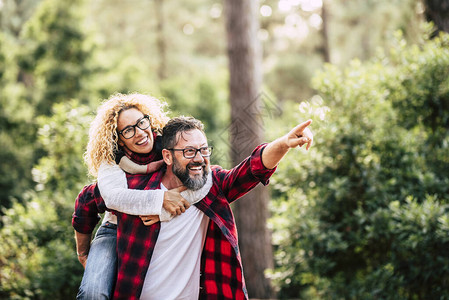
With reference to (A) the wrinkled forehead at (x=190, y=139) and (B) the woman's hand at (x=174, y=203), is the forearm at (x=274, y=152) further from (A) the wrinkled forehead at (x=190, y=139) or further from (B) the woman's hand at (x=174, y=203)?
(B) the woman's hand at (x=174, y=203)

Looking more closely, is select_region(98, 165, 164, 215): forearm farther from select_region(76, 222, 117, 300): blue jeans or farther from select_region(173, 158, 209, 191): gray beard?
select_region(76, 222, 117, 300): blue jeans

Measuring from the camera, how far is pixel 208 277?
8.38 ft

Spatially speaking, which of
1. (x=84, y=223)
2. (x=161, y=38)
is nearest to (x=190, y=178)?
(x=84, y=223)

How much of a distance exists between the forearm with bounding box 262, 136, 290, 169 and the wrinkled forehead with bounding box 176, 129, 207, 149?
361mm

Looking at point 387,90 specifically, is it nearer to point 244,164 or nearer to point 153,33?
point 244,164

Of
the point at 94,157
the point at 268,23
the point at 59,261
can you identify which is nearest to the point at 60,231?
the point at 59,261

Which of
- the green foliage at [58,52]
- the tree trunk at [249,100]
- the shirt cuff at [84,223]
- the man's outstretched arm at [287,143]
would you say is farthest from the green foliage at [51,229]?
the green foliage at [58,52]

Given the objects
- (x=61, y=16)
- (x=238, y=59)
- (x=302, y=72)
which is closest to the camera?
(x=238, y=59)

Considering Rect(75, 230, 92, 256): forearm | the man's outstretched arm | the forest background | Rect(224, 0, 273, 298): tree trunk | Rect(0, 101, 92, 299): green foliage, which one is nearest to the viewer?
the man's outstretched arm

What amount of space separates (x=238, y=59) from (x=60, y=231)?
3392mm

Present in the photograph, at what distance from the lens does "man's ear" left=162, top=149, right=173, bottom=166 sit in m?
2.50

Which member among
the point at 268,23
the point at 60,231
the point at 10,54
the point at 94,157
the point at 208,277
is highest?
the point at 268,23

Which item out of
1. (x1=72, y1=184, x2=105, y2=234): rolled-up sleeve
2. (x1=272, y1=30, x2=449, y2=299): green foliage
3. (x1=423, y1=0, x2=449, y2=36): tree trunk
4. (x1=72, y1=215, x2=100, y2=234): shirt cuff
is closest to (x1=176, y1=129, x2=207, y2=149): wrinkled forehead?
(x1=72, y1=184, x2=105, y2=234): rolled-up sleeve

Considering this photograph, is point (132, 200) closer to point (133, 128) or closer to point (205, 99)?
point (133, 128)
